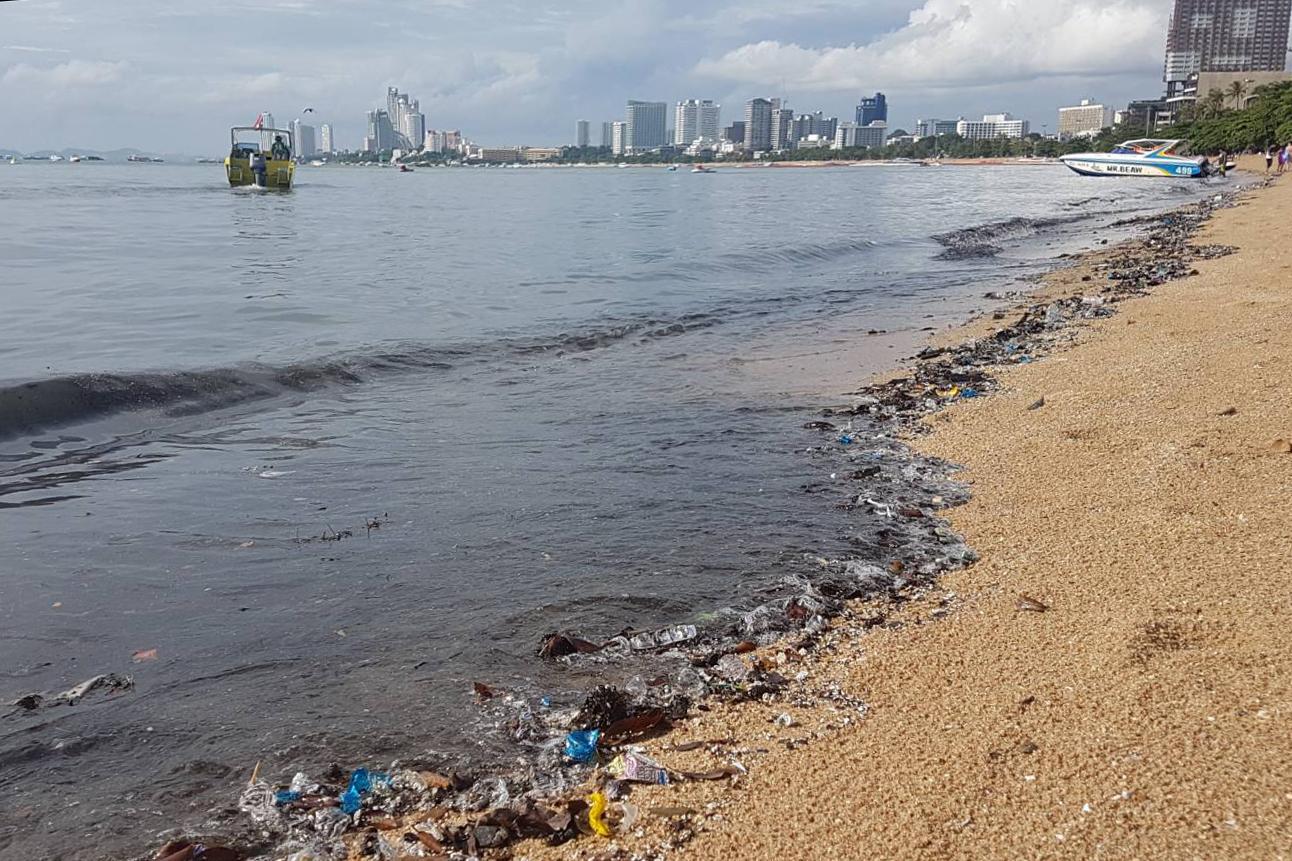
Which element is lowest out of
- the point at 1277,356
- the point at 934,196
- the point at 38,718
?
the point at 38,718

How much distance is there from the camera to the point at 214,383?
1041 cm

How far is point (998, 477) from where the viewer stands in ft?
20.1

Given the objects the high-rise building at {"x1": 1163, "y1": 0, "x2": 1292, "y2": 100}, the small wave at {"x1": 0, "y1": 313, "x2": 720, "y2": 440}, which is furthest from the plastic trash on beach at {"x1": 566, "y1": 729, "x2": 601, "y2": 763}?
the high-rise building at {"x1": 1163, "y1": 0, "x2": 1292, "y2": 100}

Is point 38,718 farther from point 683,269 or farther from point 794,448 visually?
point 683,269

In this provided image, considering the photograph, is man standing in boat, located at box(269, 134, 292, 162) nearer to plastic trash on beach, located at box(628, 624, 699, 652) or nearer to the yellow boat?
the yellow boat

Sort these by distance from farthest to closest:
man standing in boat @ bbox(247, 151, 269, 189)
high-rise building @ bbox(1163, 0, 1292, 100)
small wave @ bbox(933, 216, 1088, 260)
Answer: high-rise building @ bbox(1163, 0, 1292, 100) → man standing in boat @ bbox(247, 151, 269, 189) → small wave @ bbox(933, 216, 1088, 260)

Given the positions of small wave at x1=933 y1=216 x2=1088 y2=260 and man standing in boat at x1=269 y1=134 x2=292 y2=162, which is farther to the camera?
man standing in boat at x1=269 y1=134 x2=292 y2=162

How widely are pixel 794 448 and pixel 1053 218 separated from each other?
33185mm

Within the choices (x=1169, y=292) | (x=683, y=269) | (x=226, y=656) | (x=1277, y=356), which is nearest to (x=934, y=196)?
(x=683, y=269)

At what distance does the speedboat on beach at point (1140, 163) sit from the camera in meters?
57.2

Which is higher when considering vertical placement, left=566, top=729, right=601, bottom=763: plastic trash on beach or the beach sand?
the beach sand

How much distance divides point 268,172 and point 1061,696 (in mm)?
62623

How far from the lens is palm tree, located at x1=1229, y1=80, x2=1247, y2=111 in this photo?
101312mm

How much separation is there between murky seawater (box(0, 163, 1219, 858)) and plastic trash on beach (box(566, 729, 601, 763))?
0.91ft
